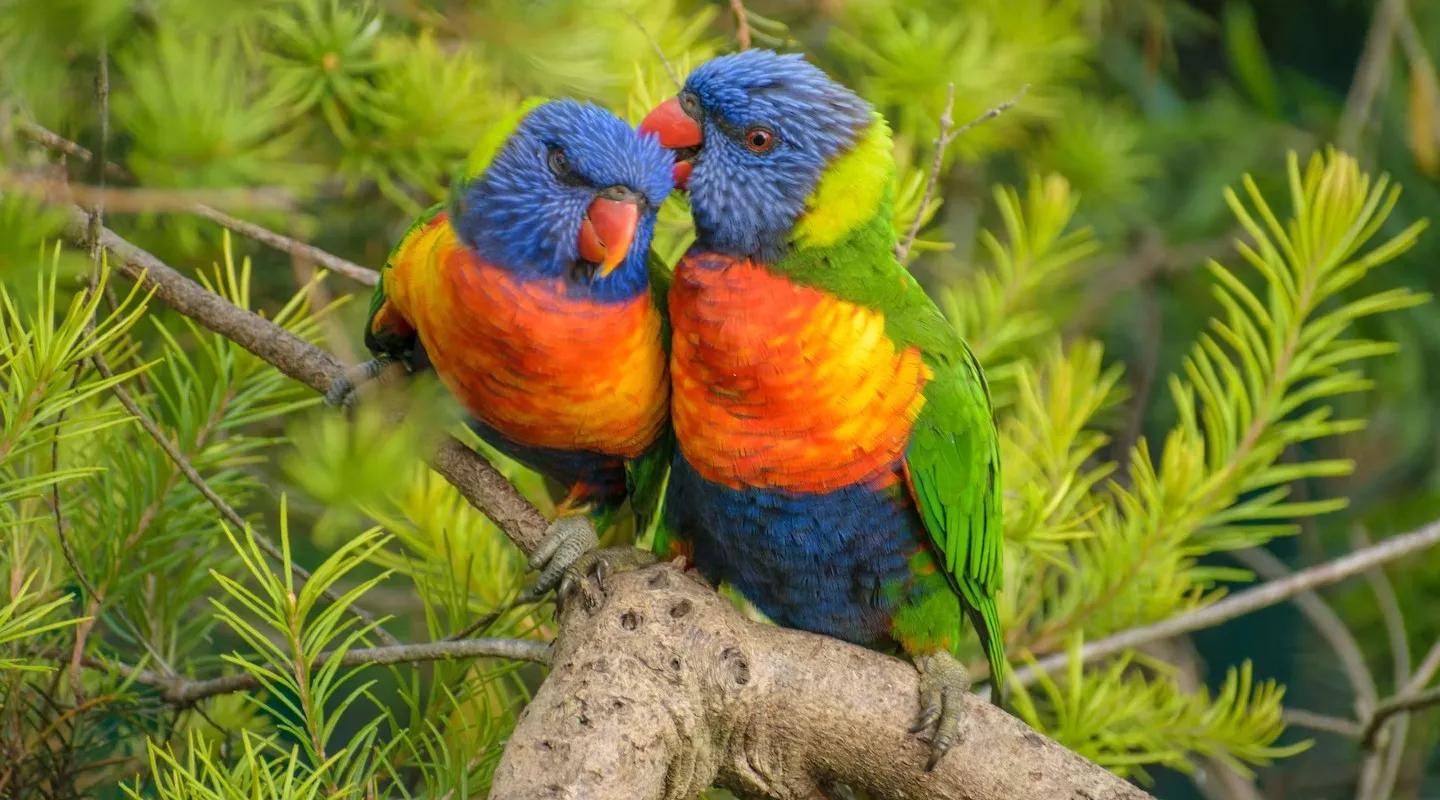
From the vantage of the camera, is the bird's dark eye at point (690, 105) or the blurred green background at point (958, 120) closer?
the blurred green background at point (958, 120)

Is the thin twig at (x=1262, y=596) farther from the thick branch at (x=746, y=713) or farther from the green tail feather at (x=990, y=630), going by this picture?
the thick branch at (x=746, y=713)

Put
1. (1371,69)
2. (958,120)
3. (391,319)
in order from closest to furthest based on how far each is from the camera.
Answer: (391,319)
(958,120)
(1371,69)

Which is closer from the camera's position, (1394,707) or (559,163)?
(559,163)

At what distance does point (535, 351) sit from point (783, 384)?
28 cm

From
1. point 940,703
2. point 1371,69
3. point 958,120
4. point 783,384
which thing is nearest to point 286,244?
point 783,384

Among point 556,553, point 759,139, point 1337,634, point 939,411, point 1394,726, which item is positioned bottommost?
point 1394,726

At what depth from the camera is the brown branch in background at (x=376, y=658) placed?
1158 millimetres

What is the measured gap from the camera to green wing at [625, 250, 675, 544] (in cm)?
145

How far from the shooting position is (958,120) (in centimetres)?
189

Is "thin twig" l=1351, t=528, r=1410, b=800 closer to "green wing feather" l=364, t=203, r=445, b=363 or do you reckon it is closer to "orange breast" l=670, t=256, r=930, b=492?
"orange breast" l=670, t=256, r=930, b=492

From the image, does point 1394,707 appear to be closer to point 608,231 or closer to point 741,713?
point 741,713

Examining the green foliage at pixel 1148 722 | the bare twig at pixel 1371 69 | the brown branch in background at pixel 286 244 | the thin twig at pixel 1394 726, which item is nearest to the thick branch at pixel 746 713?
the green foliage at pixel 1148 722

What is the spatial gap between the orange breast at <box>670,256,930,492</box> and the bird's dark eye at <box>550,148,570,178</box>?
0.20 meters

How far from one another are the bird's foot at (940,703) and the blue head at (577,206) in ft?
1.77
